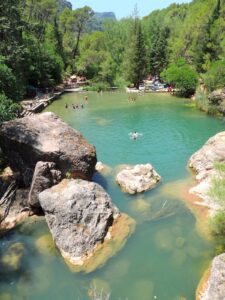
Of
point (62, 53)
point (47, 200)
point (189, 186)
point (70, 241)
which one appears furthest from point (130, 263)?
point (62, 53)

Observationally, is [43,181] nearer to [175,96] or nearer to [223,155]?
[223,155]

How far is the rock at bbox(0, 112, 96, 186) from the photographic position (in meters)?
19.7

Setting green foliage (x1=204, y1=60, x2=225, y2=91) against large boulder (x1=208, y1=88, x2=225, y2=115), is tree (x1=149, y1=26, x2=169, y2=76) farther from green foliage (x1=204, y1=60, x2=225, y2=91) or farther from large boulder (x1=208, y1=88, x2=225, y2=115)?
large boulder (x1=208, y1=88, x2=225, y2=115)

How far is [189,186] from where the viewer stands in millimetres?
22188

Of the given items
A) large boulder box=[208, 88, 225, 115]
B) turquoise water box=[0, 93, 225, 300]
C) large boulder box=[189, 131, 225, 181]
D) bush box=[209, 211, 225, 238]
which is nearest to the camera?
turquoise water box=[0, 93, 225, 300]

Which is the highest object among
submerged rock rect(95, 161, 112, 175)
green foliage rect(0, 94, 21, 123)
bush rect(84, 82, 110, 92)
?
green foliage rect(0, 94, 21, 123)

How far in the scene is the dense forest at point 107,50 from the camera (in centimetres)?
4622

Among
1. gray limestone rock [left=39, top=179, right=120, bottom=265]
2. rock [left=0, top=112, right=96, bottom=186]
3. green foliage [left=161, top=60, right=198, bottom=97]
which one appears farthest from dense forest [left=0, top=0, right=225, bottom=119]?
gray limestone rock [left=39, top=179, right=120, bottom=265]

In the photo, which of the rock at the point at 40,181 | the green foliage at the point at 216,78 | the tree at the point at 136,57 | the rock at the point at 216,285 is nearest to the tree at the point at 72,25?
the tree at the point at 136,57

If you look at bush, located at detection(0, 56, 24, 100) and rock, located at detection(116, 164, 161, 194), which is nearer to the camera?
rock, located at detection(116, 164, 161, 194)

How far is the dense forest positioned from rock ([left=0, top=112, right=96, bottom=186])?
20.7m

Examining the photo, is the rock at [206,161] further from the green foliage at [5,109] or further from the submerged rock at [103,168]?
the green foliage at [5,109]

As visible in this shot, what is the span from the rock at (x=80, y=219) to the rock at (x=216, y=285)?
14.8 feet

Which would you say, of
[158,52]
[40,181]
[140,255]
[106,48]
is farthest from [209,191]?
[106,48]
